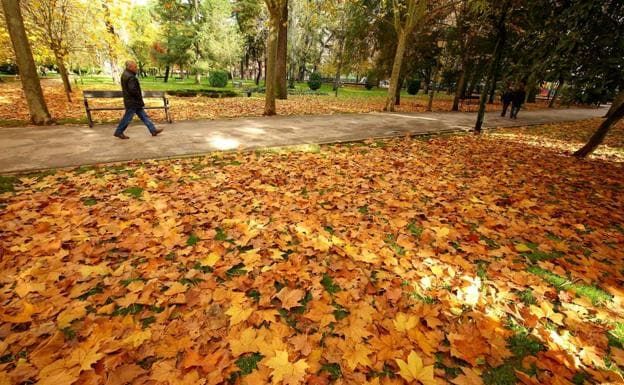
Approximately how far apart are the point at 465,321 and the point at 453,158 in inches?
224

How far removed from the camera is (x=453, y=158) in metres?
7.30

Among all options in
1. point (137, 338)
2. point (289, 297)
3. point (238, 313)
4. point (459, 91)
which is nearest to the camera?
point (137, 338)

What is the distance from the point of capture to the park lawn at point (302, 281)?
2.05m

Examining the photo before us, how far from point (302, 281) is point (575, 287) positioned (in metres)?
2.75

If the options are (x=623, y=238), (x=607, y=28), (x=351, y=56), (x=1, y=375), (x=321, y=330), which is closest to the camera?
(x=1, y=375)

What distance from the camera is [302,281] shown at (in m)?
2.82

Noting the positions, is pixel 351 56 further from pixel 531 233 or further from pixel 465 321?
pixel 465 321

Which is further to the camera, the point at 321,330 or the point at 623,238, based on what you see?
the point at 623,238

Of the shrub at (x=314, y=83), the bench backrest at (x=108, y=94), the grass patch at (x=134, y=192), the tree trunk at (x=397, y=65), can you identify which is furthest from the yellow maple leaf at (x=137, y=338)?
the shrub at (x=314, y=83)

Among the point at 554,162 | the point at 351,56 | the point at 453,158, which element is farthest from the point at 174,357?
the point at 351,56

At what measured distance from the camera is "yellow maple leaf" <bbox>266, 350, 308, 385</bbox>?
1.90 metres

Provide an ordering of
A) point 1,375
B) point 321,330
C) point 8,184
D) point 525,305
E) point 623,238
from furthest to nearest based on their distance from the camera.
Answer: point 8,184 < point 623,238 < point 525,305 < point 321,330 < point 1,375

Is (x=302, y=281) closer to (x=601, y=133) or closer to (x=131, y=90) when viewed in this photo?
(x=131, y=90)

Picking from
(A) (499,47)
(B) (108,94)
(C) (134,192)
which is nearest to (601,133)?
(A) (499,47)
